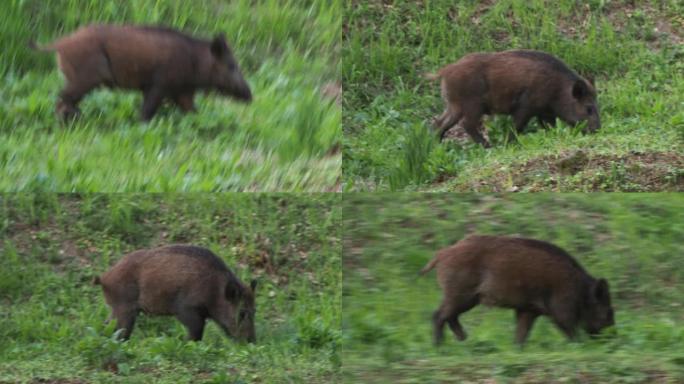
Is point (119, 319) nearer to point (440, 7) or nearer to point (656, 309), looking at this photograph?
point (656, 309)

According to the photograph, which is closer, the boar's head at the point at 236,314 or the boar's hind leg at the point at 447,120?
the boar's head at the point at 236,314

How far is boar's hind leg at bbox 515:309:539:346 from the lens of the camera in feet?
29.3

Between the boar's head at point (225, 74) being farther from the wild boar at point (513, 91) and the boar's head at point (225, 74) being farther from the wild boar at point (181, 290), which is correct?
the wild boar at point (513, 91)

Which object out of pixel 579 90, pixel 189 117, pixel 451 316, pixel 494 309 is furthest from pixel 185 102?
pixel 579 90

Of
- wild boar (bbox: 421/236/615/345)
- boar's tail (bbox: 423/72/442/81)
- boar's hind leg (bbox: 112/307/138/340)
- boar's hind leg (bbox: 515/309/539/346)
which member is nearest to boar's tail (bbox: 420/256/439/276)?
wild boar (bbox: 421/236/615/345)

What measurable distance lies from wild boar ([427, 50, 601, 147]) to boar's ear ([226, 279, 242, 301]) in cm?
242

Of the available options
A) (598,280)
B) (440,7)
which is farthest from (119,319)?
(440,7)

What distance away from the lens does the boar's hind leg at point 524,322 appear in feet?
29.3

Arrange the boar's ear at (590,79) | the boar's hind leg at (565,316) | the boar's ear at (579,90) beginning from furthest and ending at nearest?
the boar's ear at (590,79), the boar's ear at (579,90), the boar's hind leg at (565,316)

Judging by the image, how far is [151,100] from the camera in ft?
31.2

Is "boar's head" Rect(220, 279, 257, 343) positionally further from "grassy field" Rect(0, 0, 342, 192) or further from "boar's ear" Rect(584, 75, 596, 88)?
"boar's ear" Rect(584, 75, 596, 88)

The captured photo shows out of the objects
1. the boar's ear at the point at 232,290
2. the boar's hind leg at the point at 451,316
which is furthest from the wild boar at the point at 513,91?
the boar's hind leg at the point at 451,316

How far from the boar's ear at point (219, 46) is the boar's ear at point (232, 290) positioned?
1.71 meters

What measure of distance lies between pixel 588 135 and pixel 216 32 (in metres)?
3.17
